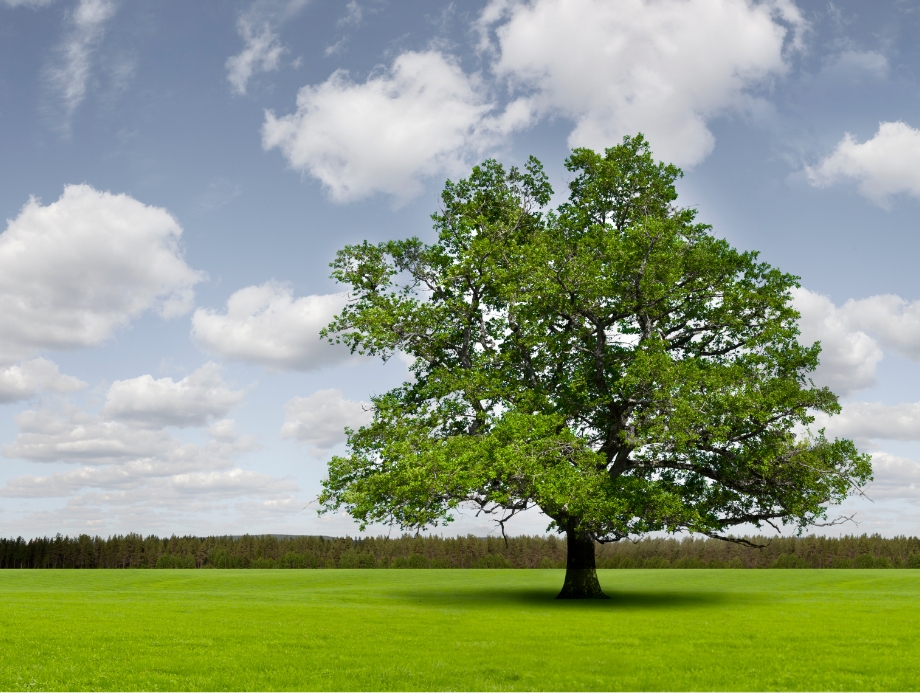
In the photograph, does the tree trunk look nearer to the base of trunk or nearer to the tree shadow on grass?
the base of trunk

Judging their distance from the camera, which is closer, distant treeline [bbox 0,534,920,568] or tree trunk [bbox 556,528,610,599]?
tree trunk [bbox 556,528,610,599]

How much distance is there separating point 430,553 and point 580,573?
194 ft

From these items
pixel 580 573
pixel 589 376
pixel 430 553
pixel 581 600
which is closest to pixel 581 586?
pixel 580 573

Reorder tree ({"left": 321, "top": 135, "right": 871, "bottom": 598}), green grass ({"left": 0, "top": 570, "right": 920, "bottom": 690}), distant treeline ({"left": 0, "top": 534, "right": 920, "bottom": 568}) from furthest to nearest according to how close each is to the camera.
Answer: distant treeline ({"left": 0, "top": 534, "right": 920, "bottom": 568}) < tree ({"left": 321, "top": 135, "right": 871, "bottom": 598}) < green grass ({"left": 0, "top": 570, "right": 920, "bottom": 690})

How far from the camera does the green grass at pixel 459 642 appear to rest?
623 inches

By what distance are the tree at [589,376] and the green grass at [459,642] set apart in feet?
15.0

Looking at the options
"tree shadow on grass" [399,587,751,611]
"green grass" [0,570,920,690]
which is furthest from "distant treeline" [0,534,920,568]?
"green grass" [0,570,920,690]

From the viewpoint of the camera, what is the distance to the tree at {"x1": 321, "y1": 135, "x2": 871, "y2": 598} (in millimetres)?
32188

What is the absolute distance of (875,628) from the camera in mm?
25781

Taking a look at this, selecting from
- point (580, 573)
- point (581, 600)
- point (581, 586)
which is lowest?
point (581, 600)

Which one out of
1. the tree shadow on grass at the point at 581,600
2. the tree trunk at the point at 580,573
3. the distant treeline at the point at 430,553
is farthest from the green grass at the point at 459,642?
the distant treeline at the point at 430,553

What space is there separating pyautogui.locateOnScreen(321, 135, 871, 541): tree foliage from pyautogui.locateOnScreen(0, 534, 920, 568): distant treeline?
47.8 metres

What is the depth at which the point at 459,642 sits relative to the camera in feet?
68.9

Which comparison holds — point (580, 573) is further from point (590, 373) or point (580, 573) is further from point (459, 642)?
point (459, 642)
